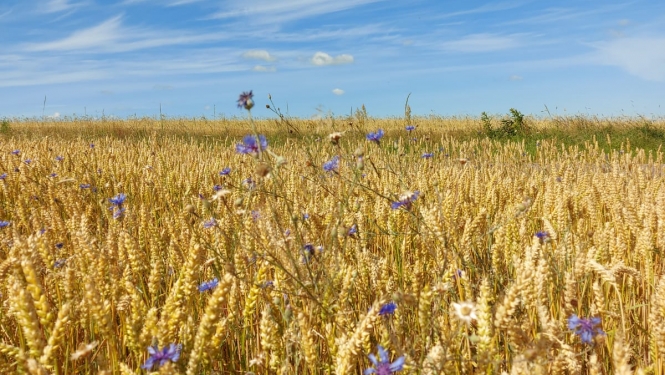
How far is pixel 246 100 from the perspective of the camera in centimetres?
169

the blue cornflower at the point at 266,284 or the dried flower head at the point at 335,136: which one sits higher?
the dried flower head at the point at 335,136

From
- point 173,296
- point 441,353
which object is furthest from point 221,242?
point 441,353

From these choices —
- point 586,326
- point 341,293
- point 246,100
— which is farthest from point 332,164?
point 586,326

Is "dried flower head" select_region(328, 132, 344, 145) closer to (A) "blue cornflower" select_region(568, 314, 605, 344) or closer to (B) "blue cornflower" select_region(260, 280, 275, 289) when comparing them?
(B) "blue cornflower" select_region(260, 280, 275, 289)

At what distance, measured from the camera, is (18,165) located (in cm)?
422

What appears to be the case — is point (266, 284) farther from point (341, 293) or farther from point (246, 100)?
point (246, 100)

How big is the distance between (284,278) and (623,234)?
4.80ft

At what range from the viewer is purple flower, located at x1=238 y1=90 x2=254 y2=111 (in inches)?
65.3

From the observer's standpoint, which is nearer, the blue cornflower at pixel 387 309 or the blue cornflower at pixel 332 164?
the blue cornflower at pixel 387 309

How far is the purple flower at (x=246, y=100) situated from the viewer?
1.66 metres

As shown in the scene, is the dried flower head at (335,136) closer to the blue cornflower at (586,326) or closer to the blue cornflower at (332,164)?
the blue cornflower at (332,164)

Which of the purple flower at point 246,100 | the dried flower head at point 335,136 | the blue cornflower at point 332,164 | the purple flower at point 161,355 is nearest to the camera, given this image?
the purple flower at point 161,355

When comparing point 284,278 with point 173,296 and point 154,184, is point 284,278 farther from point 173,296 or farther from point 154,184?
point 154,184

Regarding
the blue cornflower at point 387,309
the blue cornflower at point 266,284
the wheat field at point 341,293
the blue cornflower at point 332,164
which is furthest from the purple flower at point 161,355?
the blue cornflower at point 332,164
